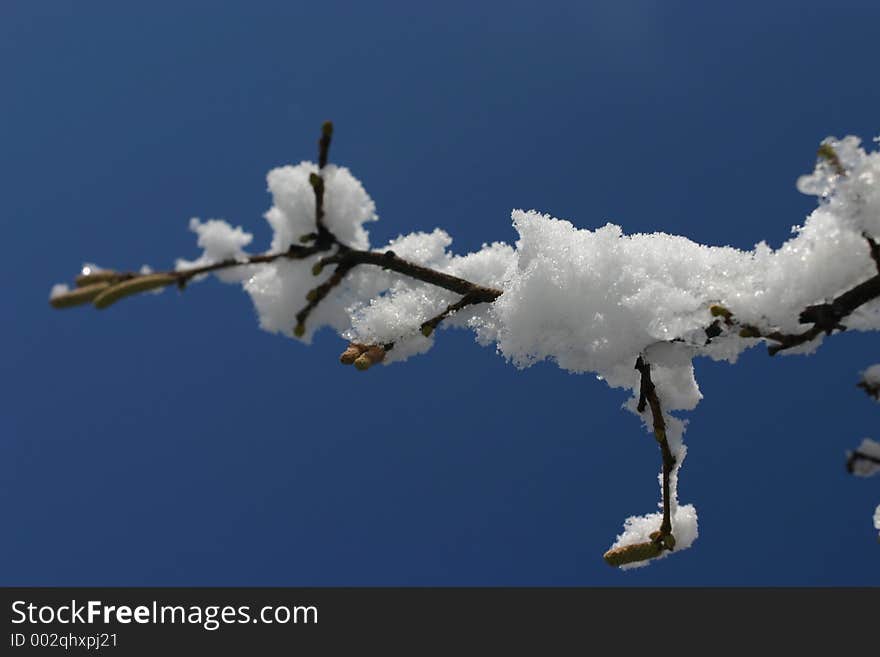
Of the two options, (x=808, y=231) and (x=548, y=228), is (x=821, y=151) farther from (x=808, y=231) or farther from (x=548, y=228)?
(x=548, y=228)

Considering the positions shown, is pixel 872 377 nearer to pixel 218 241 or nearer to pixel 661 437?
pixel 661 437

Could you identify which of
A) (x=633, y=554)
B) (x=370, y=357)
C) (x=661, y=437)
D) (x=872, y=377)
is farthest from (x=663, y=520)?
(x=370, y=357)

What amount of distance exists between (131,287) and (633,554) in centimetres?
148

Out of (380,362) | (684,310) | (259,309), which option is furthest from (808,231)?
(259,309)

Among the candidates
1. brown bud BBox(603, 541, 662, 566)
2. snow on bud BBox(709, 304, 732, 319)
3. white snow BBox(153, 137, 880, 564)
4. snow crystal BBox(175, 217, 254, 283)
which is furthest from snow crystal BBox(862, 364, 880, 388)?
snow crystal BBox(175, 217, 254, 283)

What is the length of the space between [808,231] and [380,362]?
1.10 metres

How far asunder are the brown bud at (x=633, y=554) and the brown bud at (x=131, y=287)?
1375 millimetres

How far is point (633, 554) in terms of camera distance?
1.87 metres

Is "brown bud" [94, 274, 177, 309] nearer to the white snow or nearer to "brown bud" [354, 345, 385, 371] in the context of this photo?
the white snow

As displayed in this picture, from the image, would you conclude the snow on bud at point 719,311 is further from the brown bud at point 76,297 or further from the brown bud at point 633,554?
the brown bud at point 76,297

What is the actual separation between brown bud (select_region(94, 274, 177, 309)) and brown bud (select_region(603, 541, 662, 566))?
138 centimetres

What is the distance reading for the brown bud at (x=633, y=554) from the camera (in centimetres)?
186

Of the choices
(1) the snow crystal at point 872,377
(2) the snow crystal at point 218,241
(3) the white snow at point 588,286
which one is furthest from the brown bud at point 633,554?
(2) the snow crystal at point 218,241

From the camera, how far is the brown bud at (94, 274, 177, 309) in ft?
4.67
